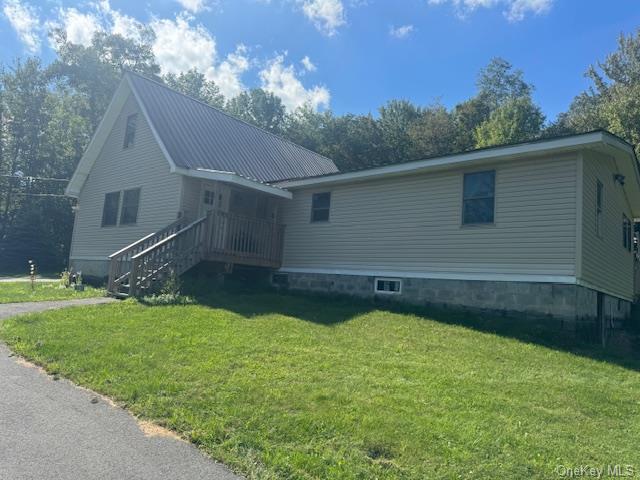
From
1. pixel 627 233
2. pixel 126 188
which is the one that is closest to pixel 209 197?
pixel 126 188

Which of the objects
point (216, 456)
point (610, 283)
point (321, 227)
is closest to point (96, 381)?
point (216, 456)

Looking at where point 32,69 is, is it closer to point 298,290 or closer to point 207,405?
point 298,290

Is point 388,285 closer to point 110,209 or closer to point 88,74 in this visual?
point 110,209

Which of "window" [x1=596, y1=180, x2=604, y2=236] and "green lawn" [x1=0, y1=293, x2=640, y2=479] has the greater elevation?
"window" [x1=596, y1=180, x2=604, y2=236]

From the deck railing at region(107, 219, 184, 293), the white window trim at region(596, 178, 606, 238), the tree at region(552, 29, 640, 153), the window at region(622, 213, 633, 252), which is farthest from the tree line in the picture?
the deck railing at region(107, 219, 184, 293)

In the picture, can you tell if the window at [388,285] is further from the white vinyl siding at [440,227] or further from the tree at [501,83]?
the tree at [501,83]

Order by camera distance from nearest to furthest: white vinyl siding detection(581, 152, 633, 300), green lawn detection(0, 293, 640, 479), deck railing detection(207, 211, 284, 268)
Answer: green lawn detection(0, 293, 640, 479) < white vinyl siding detection(581, 152, 633, 300) < deck railing detection(207, 211, 284, 268)

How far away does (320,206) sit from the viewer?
14.5 m

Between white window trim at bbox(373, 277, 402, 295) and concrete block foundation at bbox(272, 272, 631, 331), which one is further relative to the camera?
white window trim at bbox(373, 277, 402, 295)

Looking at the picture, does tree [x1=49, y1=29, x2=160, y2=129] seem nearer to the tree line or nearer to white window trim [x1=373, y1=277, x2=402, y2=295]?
the tree line

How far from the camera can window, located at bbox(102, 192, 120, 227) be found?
687 inches

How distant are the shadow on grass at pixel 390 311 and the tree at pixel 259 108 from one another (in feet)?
126

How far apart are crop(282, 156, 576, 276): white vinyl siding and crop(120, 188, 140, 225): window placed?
204 inches

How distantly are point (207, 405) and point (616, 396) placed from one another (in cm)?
498
